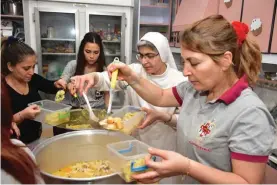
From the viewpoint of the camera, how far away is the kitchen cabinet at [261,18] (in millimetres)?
1579

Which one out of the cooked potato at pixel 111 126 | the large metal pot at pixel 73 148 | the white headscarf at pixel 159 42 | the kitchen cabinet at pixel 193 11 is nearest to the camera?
the large metal pot at pixel 73 148

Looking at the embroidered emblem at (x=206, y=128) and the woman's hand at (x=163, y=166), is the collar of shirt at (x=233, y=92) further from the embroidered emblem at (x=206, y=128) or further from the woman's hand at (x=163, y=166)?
the woman's hand at (x=163, y=166)

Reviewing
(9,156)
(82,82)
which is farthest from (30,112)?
(9,156)

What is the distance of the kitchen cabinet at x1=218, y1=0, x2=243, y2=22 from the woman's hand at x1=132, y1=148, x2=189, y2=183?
148cm

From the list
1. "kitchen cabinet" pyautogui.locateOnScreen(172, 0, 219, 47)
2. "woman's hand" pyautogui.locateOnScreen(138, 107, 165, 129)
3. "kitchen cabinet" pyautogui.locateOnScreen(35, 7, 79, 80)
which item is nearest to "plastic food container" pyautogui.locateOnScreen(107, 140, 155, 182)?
"woman's hand" pyautogui.locateOnScreen(138, 107, 165, 129)

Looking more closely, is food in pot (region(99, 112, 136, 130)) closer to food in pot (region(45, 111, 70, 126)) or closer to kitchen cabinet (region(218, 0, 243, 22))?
food in pot (region(45, 111, 70, 126))

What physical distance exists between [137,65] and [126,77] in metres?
0.52

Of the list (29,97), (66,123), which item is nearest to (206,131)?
(66,123)

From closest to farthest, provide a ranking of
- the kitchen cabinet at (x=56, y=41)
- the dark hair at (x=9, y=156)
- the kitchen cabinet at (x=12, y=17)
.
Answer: the dark hair at (x=9, y=156) → the kitchen cabinet at (x=12, y=17) → the kitchen cabinet at (x=56, y=41)

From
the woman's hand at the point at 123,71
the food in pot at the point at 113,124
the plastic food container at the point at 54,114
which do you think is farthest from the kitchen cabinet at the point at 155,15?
the food in pot at the point at 113,124

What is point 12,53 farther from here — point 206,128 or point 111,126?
point 206,128

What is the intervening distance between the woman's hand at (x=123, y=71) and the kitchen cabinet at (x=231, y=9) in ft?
3.64

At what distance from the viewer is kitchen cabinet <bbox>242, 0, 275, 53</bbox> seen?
1.58 m

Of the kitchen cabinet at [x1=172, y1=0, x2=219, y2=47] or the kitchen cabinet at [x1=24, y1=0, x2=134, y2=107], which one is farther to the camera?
the kitchen cabinet at [x1=24, y1=0, x2=134, y2=107]
